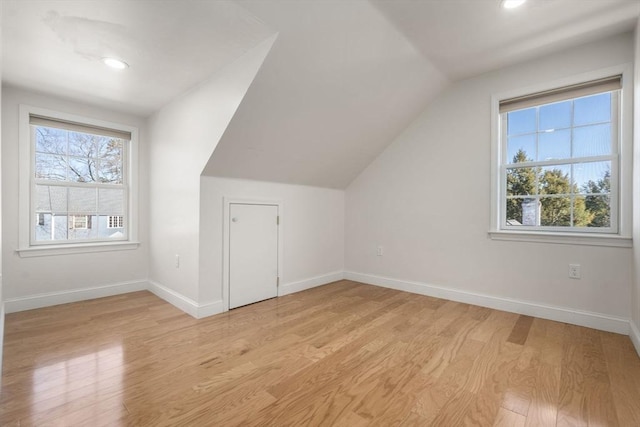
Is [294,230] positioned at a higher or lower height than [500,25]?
lower

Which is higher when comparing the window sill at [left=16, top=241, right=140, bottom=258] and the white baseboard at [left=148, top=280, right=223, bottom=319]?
the window sill at [left=16, top=241, right=140, bottom=258]

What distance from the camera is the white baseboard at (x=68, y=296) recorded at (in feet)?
9.17

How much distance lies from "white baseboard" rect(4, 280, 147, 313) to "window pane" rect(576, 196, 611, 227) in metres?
4.78

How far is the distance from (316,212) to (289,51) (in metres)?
2.12

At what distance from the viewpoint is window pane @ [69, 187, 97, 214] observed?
319cm

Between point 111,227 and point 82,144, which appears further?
point 111,227

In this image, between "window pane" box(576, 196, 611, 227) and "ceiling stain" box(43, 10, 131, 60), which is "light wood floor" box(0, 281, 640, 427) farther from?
"ceiling stain" box(43, 10, 131, 60)

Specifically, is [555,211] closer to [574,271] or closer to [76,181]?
[574,271]

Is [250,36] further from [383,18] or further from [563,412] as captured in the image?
[563,412]

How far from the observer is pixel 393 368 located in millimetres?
1815

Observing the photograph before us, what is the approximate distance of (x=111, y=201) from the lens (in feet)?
11.4

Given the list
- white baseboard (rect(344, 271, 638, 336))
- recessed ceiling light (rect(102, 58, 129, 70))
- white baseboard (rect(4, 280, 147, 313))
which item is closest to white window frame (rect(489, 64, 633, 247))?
white baseboard (rect(344, 271, 638, 336))

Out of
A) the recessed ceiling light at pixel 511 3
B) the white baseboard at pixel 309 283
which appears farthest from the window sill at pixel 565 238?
the white baseboard at pixel 309 283

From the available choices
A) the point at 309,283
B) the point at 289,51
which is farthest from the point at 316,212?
the point at 289,51
